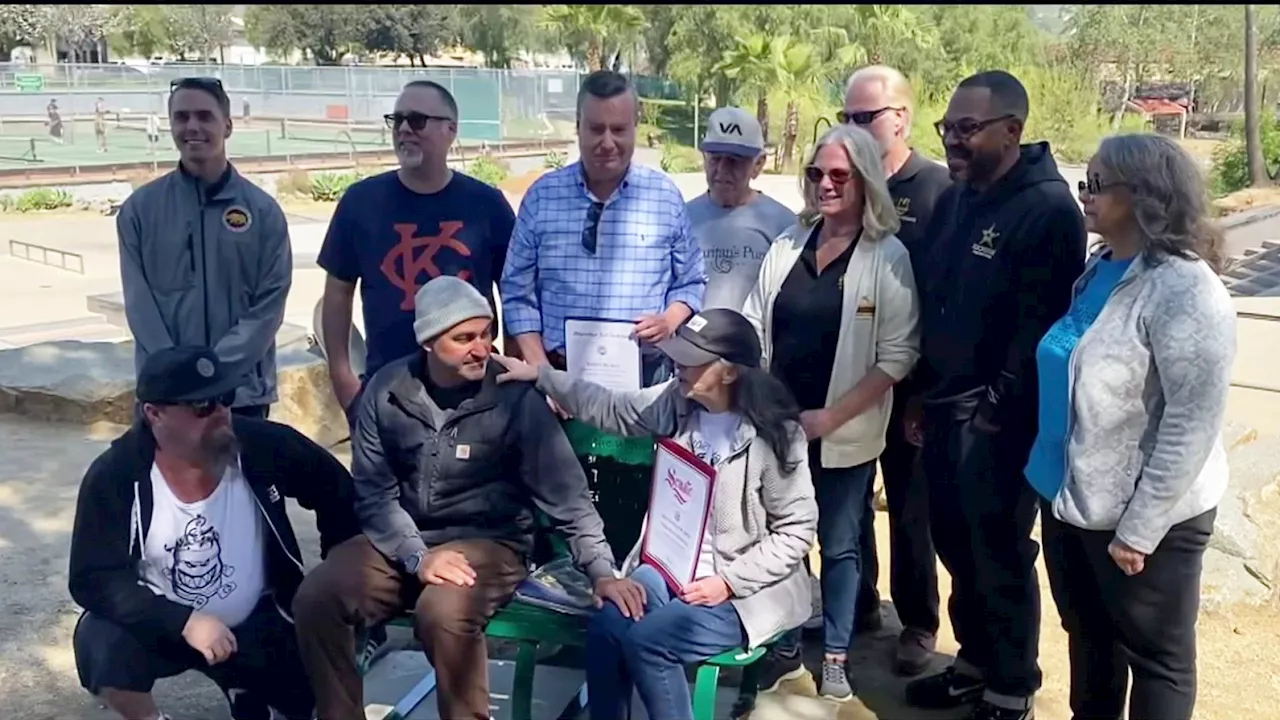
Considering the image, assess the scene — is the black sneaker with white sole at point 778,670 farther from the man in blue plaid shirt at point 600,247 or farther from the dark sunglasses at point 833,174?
the dark sunglasses at point 833,174

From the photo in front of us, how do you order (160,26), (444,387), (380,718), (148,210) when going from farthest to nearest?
1. (160,26)
2. (148,210)
3. (380,718)
4. (444,387)

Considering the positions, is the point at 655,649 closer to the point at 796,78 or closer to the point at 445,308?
the point at 445,308

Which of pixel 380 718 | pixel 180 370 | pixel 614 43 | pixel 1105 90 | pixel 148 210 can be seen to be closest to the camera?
pixel 180 370

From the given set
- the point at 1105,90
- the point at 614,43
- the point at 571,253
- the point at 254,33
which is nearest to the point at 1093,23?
the point at 1105,90

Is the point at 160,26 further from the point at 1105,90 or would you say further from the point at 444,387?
the point at 444,387

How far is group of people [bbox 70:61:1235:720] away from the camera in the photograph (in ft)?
9.77

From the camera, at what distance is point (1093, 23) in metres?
51.5

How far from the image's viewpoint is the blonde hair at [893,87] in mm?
4121

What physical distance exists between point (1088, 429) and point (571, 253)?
5.74ft

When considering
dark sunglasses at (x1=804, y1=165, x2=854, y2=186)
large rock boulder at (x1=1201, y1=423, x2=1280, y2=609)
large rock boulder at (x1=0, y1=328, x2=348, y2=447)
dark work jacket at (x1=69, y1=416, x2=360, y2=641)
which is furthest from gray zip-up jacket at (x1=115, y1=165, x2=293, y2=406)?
large rock boulder at (x1=1201, y1=423, x2=1280, y2=609)

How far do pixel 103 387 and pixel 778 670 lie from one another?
16.6 feet

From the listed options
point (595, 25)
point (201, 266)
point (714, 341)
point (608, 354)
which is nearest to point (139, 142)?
point (595, 25)

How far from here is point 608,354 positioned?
3.94 m

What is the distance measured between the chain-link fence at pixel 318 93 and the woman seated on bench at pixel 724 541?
27.6 metres
